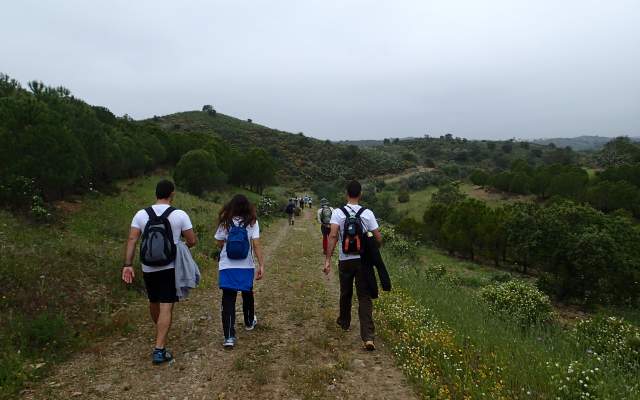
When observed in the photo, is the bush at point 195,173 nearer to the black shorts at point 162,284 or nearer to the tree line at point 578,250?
the tree line at point 578,250

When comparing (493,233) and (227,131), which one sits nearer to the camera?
(493,233)

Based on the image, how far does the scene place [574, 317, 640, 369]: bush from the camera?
17.5ft

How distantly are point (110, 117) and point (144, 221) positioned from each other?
38.6 meters

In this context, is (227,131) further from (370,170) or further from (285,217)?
(285,217)

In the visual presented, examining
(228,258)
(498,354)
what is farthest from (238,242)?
(498,354)

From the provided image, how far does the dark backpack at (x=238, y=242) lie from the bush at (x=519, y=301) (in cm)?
641

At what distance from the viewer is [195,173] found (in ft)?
114

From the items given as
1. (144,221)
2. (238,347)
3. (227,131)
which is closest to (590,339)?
(238,347)

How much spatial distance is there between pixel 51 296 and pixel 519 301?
972 cm

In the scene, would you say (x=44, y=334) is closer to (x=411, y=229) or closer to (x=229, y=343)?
(x=229, y=343)

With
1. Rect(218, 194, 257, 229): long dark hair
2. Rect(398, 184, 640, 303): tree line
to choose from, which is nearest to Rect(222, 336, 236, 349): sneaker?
Rect(218, 194, 257, 229): long dark hair

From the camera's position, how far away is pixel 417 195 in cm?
6084

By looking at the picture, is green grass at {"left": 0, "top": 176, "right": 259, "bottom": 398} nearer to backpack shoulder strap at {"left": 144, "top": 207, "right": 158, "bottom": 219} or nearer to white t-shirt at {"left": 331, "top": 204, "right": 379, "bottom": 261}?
backpack shoulder strap at {"left": 144, "top": 207, "right": 158, "bottom": 219}

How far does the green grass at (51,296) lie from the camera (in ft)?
16.0
